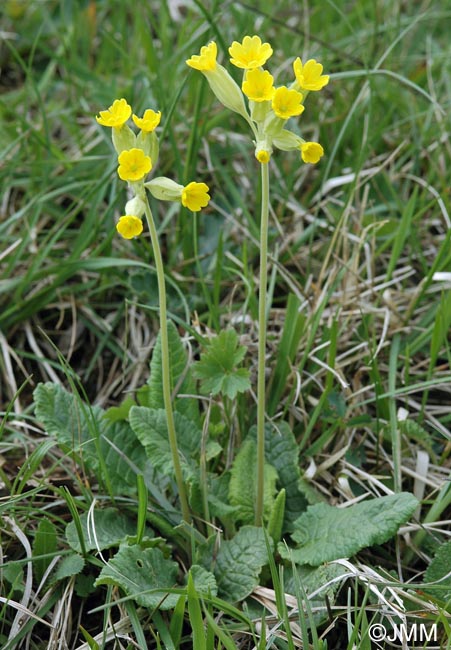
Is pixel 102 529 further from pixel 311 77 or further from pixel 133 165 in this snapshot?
pixel 311 77

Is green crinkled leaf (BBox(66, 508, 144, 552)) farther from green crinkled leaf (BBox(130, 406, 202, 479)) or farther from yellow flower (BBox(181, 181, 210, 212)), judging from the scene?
yellow flower (BBox(181, 181, 210, 212))

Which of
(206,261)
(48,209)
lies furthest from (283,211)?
(48,209)

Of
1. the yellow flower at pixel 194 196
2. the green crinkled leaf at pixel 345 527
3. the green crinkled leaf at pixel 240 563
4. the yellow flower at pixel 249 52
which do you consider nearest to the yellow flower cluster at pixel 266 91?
the yellow flower at pixel 249 52

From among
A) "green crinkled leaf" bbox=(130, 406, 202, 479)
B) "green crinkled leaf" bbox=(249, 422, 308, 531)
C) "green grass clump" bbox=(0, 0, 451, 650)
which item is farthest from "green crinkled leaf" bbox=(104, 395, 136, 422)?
"green crinkled leaf" bbox=(249, 422, 308, 531)

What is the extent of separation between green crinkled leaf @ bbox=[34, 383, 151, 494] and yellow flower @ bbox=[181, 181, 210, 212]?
0.72m

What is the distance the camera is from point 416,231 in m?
2.88

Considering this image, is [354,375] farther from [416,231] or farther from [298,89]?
[298,89]

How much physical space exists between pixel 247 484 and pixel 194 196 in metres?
0.86

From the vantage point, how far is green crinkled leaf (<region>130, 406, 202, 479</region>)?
2.08 meters

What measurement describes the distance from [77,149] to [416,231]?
146 cm

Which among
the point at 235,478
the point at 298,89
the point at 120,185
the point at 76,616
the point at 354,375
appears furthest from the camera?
the point at 120,185

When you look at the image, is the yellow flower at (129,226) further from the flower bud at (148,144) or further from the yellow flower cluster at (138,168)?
the flower bud at (148,144)

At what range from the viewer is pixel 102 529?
205 cm

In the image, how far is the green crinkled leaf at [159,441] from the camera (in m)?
2.08
